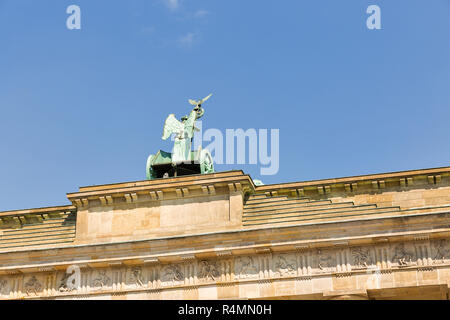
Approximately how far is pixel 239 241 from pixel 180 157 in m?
4.91

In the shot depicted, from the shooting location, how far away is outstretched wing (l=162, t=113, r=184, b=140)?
33375 millimetres

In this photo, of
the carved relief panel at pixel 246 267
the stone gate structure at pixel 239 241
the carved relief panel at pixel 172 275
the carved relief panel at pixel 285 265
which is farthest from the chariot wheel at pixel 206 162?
the carved relief panel at pixel 285 265

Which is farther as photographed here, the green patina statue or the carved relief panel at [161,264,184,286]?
the green patina statue

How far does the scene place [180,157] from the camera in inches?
1280

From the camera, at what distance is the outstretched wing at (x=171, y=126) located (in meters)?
33.4

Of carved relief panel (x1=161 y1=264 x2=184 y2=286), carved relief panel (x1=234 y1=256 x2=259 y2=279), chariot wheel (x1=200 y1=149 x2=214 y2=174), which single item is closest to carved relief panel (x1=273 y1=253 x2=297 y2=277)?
carved relief panel (x1=234 y1=256 x2=259 y2=279)

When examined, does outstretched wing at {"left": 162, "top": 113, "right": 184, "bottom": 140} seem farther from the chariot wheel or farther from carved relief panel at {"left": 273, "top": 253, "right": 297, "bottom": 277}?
carved relief panel at {"left": 273, "top": 253, "right": 297, "bottom": 277}

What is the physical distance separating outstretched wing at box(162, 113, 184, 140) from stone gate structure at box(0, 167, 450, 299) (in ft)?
9.71

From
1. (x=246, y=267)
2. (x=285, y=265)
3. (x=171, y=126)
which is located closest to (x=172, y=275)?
(x=246, y=267)

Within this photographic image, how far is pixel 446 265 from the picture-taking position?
1080 inches

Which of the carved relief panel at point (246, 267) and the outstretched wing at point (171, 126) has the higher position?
the outstretched wing at point (171, 126)

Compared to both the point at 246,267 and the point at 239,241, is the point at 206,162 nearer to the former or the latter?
the point at 239,241

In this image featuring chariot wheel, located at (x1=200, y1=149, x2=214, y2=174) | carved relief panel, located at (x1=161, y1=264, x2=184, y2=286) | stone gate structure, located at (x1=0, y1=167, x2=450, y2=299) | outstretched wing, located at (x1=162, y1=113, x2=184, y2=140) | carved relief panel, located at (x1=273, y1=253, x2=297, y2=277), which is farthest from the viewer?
outstretched wing, located at (x1=162, y1=113, x2=184, y2=140)

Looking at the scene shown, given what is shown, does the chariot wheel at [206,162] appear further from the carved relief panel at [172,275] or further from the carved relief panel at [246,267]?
the carved relief panel at [246,267]
